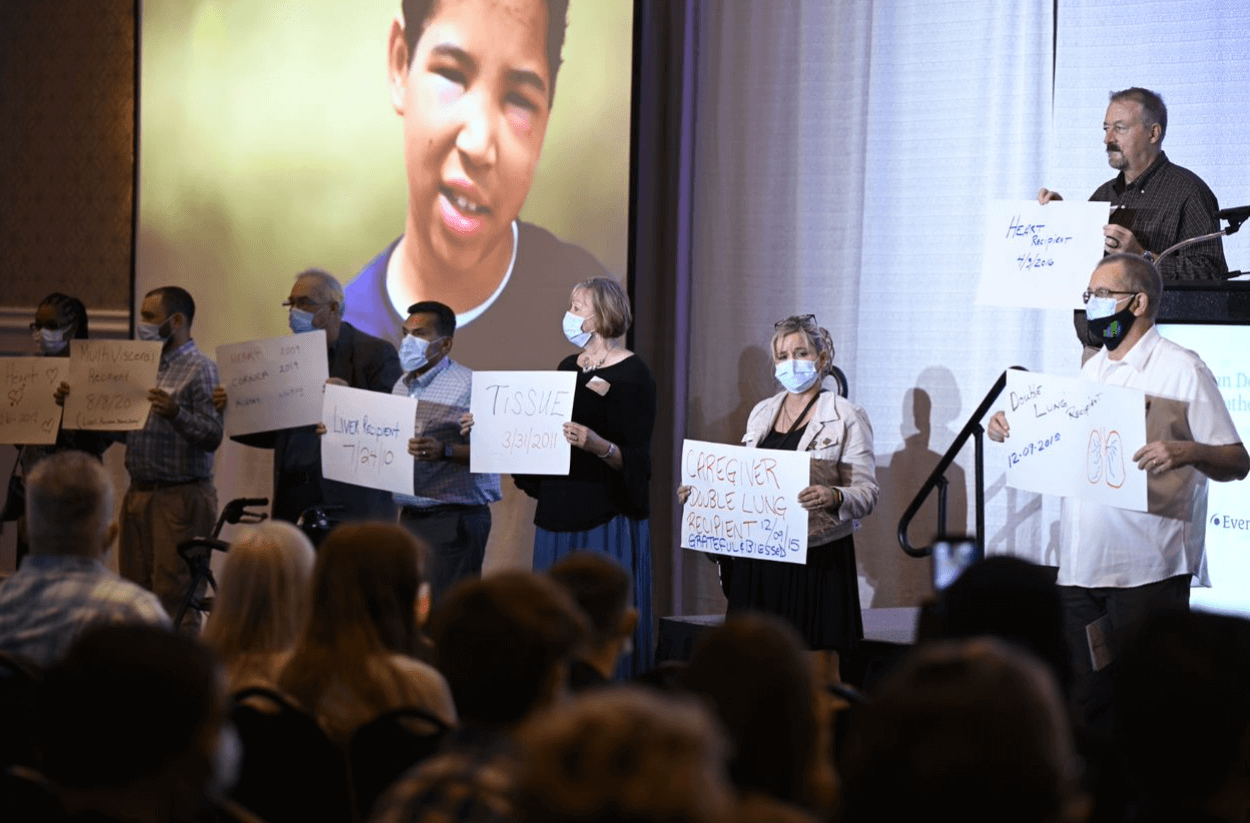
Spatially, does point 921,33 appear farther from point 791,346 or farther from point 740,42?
point 791,346

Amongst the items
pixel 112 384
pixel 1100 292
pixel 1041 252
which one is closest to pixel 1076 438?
pixel 1100 292

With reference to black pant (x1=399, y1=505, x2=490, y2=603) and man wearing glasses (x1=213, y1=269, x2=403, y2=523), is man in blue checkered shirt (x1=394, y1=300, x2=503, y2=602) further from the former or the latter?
man wearing glasses (x1=213, y1=269, x2=403, y2=523)

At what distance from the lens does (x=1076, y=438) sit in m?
4.44

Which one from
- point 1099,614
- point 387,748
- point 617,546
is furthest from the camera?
point 617,546

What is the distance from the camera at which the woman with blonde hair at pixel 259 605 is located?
9.14 feet

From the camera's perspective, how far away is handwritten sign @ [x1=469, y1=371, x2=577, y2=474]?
5289mm

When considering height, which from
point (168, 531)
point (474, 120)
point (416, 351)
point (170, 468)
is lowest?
point (168, 531)

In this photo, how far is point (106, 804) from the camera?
1718mm

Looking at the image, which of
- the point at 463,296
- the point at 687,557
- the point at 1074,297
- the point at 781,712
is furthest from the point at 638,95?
the point at 781,712

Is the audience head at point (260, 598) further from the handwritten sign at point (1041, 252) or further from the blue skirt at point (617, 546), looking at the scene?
the handwritten sign at point (1041, 252)

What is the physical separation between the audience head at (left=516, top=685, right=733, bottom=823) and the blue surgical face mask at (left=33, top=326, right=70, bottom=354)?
5.72 metres

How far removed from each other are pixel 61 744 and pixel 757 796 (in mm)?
823

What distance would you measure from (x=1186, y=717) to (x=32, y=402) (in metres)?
5.45

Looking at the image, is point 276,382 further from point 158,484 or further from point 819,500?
point 819,500
